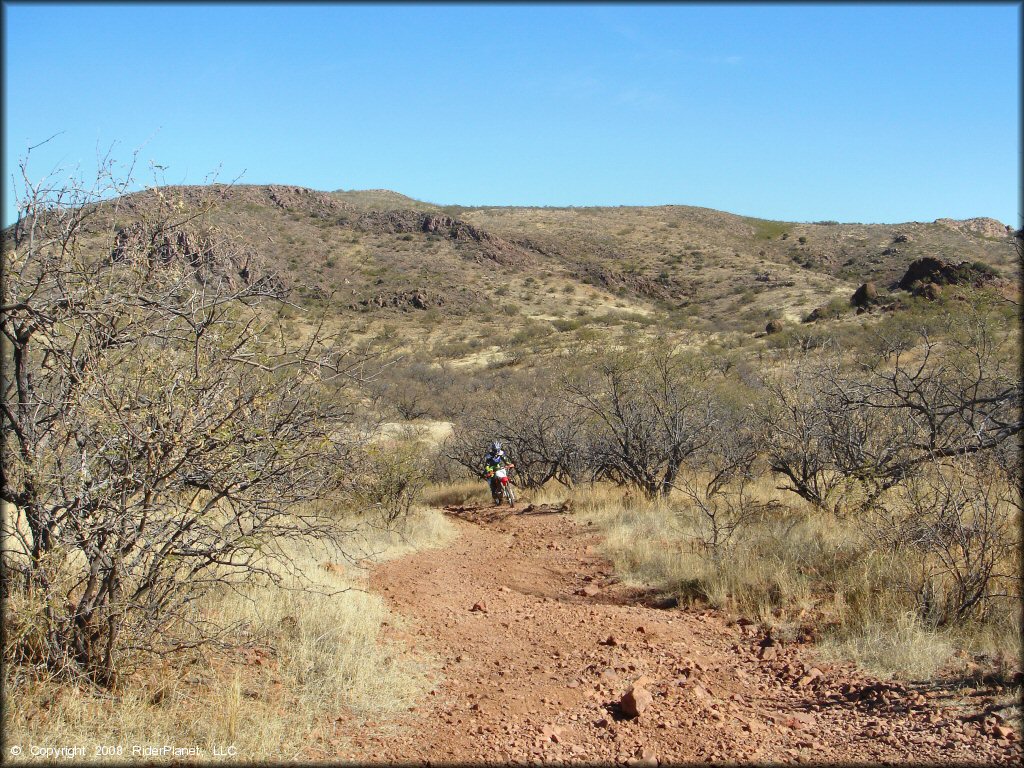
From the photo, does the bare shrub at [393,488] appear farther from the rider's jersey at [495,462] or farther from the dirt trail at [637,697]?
the dirt trail at [637,697]

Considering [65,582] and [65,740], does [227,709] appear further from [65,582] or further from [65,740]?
[65,582]

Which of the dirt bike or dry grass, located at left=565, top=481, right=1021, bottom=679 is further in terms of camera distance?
the dirt bike

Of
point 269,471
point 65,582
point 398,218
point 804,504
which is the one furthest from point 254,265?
point 398,218

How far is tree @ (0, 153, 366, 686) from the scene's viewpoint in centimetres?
417

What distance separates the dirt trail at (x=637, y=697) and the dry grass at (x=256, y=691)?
0.98 ft

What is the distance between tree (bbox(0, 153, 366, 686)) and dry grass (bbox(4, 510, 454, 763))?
24cm

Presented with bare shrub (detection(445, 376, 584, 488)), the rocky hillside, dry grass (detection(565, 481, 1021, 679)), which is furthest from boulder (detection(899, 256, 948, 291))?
dry grass (detection(565, 481, 1021, 679))

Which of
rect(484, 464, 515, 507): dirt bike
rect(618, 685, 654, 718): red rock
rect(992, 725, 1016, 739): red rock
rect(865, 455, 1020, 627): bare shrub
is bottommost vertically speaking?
rect(484, 464, 515, 507): dirt bike

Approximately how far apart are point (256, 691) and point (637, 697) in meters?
2.51

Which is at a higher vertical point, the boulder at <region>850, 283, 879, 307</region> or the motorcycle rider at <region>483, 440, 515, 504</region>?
the boulder at <region>850, 283, 879, 307</region>

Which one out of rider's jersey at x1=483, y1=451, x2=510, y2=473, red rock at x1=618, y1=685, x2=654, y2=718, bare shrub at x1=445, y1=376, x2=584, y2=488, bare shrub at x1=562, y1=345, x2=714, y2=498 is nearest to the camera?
red rock at x1=618, y1=685, x2=654, y2=718

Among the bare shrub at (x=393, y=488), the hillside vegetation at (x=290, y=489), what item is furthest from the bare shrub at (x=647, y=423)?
the bare shrub at (x=393, y=488)

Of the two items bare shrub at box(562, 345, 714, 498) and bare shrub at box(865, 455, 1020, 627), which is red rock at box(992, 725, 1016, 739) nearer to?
bare shrub at box(865, 455, 1020, 627)

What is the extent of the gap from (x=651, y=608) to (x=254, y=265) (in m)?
5.07
